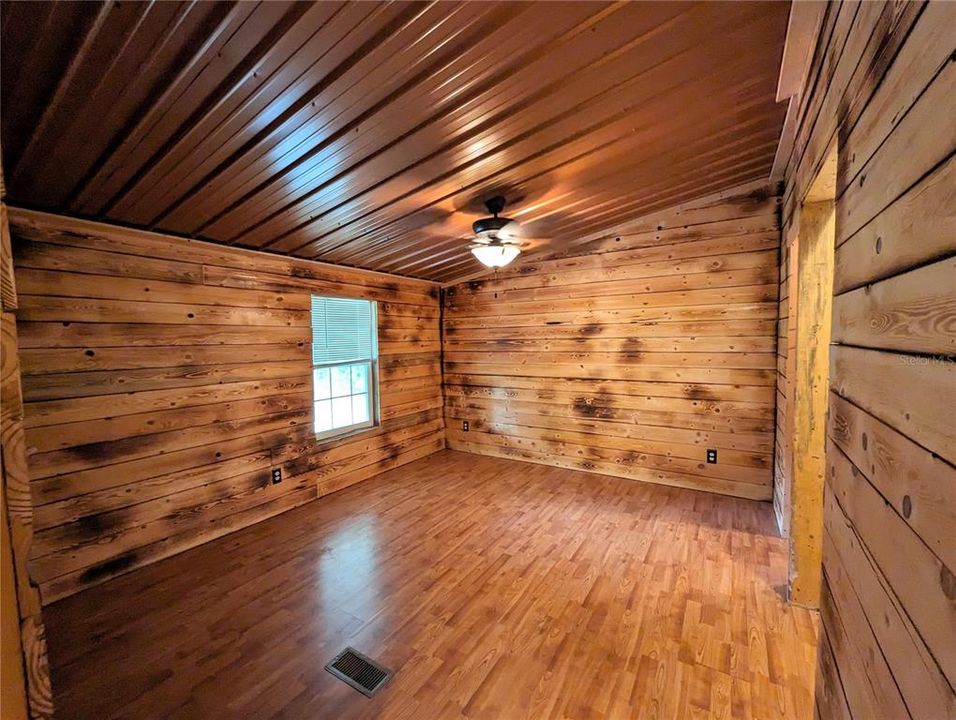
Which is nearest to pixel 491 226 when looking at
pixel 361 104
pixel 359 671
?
pixel 361 104

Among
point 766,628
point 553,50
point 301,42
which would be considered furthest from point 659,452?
point 301,42

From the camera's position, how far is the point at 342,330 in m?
4.00

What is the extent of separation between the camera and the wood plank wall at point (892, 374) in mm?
600

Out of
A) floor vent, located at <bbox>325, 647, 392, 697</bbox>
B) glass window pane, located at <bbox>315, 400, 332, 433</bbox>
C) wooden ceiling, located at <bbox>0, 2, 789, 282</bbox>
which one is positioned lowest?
floor vent, located at <bbox>325, 647, 392, 697</bbox>

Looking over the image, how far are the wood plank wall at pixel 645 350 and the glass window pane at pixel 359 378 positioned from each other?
130cm

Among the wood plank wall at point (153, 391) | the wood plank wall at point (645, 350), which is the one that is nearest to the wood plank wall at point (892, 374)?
the wood plank wall at point (645, 350)

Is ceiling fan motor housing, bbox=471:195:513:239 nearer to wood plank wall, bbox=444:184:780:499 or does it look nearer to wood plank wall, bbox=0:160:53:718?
wood plank wall, bbox=444:184:780:499

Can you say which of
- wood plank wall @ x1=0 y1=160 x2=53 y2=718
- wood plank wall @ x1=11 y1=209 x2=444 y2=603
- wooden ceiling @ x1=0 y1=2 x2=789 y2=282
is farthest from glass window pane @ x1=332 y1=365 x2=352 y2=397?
wood plank wall @ x1=0 y1=160 x2=53 y2=718

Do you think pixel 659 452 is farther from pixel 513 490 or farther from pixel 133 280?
pixel 133 280

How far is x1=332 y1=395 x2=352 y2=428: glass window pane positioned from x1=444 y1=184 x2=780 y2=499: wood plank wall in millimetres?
1532

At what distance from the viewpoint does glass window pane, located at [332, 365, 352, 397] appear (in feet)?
12.9

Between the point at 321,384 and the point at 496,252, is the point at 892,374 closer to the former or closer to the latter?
the point at 496,252

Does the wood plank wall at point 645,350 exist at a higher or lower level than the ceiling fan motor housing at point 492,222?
lower

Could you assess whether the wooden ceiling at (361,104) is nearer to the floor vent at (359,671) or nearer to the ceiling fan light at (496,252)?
the ceiling fan light at (496,252)
